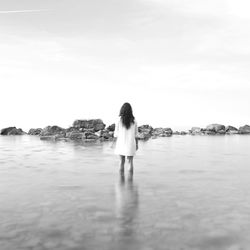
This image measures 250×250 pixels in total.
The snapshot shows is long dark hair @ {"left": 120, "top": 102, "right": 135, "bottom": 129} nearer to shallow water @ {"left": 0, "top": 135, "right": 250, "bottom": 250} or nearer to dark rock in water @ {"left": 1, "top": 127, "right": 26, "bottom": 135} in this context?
shallow water @ {"left": 0, "top": 135, "right": 250, "bottom": 250}

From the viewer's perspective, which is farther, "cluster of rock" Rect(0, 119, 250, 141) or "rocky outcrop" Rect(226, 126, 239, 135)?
"rocky outcrop" Rect(226, 126, 239, 135)

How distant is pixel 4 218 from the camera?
18.7 feet

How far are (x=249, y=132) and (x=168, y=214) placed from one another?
76.3m

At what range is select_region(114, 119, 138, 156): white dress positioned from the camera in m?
11.0

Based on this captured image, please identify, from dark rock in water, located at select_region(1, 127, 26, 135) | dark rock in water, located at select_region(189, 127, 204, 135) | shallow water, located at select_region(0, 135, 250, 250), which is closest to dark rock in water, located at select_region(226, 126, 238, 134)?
dark rock in water, located at select_region(189, 127, 204, 135)

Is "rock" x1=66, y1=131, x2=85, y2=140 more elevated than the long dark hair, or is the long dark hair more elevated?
the long dark hair

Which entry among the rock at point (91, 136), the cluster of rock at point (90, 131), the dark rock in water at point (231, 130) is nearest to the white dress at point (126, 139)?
the cluster of rock at point (90, 131)

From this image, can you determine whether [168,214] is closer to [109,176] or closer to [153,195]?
[153,195]

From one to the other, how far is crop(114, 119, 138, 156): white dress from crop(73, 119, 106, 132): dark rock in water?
37554mm

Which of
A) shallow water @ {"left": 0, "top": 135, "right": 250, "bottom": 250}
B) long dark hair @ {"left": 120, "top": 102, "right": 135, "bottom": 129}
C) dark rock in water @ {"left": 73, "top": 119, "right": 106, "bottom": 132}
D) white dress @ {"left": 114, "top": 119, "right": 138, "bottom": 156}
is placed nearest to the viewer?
shallow water @ {"left": 0, "top": 135, "right": 250, "bottom": 250}

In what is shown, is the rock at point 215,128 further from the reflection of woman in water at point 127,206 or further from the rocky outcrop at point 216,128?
the reflection of woman in water at point 127,206

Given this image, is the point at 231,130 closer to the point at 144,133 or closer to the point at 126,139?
the point at 144,133

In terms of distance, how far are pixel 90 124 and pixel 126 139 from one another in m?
38.3

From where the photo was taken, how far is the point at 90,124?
161 ft
